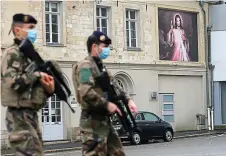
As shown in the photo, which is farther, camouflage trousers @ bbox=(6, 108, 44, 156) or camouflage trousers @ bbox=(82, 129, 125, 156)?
camouflage trousers @ bbox=(82, 129, 125, 156)

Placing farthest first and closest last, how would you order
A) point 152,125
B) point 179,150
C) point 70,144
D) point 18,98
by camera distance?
1. point 70,144
2. point 152,125
3. point 179,150
4. point 18,98

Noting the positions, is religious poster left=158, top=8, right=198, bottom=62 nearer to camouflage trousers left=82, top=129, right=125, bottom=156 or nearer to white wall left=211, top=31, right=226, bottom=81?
white wall left=211, top=31, right=226, bottom=81

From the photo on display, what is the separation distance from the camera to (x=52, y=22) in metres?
29.1

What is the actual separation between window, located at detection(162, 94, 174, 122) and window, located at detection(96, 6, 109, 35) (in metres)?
5.54

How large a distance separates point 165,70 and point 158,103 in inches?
75.2

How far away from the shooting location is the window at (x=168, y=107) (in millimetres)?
34097

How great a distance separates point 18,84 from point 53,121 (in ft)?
74.0

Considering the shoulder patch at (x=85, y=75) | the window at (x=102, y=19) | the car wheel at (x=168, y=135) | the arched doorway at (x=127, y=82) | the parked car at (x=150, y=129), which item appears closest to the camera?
the shoulder patch at (x=85, y=75)

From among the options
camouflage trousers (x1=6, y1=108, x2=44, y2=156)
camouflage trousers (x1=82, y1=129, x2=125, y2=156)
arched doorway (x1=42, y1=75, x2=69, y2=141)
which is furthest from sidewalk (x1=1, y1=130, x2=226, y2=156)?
camouflage trousers (x1=6, y1=108, x2=44, y2=156)

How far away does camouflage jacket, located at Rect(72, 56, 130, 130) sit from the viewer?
296 inches

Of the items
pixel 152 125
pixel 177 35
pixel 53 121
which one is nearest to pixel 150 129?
pixel 152 125

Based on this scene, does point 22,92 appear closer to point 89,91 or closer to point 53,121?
point 89,91

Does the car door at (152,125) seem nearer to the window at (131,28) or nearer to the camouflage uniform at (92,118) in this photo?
the window at (131,28)

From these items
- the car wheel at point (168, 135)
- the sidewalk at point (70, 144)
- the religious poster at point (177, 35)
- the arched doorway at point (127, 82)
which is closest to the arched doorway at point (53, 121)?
the sidewalk at point (70, 144)
